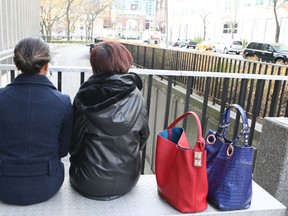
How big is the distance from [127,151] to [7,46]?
1053cm

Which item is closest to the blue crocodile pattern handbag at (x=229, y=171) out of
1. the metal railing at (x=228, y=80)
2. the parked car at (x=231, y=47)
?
the metal railing at (x=228, y=80)

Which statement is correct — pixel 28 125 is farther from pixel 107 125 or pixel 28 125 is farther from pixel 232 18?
pixel 232 18

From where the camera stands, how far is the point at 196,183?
217 centimetres

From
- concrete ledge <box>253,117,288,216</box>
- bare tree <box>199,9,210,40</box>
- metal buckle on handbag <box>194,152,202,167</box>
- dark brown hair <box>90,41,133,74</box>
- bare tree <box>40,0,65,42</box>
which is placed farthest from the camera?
bare tree <box>199,9,210,40</box>

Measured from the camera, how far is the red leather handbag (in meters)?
2.13

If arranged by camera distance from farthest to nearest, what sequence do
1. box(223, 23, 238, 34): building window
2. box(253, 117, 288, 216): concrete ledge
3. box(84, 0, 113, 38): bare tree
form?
1. box(84, 0, 113, 38): bare tree
2. box(223, 23, 238, 34): building window
3. box(253, 117, 288, 216): concrete ledge

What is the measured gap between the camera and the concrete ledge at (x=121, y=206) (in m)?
2.16

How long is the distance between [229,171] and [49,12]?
48.6 meters

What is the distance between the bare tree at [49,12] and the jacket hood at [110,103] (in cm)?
4469

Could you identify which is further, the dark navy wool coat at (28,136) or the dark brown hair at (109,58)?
the dark brown hair at (109,58)

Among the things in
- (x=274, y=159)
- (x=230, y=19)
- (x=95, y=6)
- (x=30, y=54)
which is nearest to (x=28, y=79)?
(x=30, y=54)

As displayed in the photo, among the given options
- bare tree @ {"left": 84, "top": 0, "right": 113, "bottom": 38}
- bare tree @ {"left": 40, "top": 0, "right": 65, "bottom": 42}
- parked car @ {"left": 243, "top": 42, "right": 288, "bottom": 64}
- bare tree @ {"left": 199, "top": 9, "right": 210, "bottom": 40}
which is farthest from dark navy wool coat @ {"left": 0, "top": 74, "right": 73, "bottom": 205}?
bare tree @ {"left": 199, "top": 9, "right": 210, "bottom": 40}

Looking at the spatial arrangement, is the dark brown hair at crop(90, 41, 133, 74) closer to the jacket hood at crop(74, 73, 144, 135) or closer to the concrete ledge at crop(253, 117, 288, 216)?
the jacket hood at crop(74, 73, 144, 135)

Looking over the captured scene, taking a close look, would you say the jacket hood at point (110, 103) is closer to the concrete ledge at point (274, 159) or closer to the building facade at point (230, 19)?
the concrete ledge at point (274, 159)
